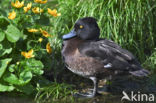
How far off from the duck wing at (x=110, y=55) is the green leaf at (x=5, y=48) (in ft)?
2.85

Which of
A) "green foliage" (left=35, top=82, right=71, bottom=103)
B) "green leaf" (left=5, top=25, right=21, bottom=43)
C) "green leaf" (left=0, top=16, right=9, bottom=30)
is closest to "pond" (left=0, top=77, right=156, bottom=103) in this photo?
"green foliage" (left=35, top=82, right=71, bottom=103)

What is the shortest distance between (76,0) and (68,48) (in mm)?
1467

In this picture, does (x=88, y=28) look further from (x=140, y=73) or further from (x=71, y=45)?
(x=140, y=73)

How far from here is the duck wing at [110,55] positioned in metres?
4.26

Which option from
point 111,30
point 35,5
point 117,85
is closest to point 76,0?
point 111,30

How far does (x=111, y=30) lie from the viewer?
540 cm

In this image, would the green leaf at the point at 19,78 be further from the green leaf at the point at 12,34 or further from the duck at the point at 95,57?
the duck at the point at 95,57

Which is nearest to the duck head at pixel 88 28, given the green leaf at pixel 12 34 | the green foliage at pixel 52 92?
the green foliage at pixel 52 92

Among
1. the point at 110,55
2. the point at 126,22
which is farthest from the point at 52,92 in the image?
the point at 126,22

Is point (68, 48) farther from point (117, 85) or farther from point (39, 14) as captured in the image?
point (117, 85)

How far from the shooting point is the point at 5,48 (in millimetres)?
4309

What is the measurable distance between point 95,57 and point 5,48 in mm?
1102

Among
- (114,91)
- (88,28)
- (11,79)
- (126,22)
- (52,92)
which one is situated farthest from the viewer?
(126,22)

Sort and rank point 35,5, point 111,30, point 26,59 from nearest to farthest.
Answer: point 26,59
point 35,5
point 111,30
